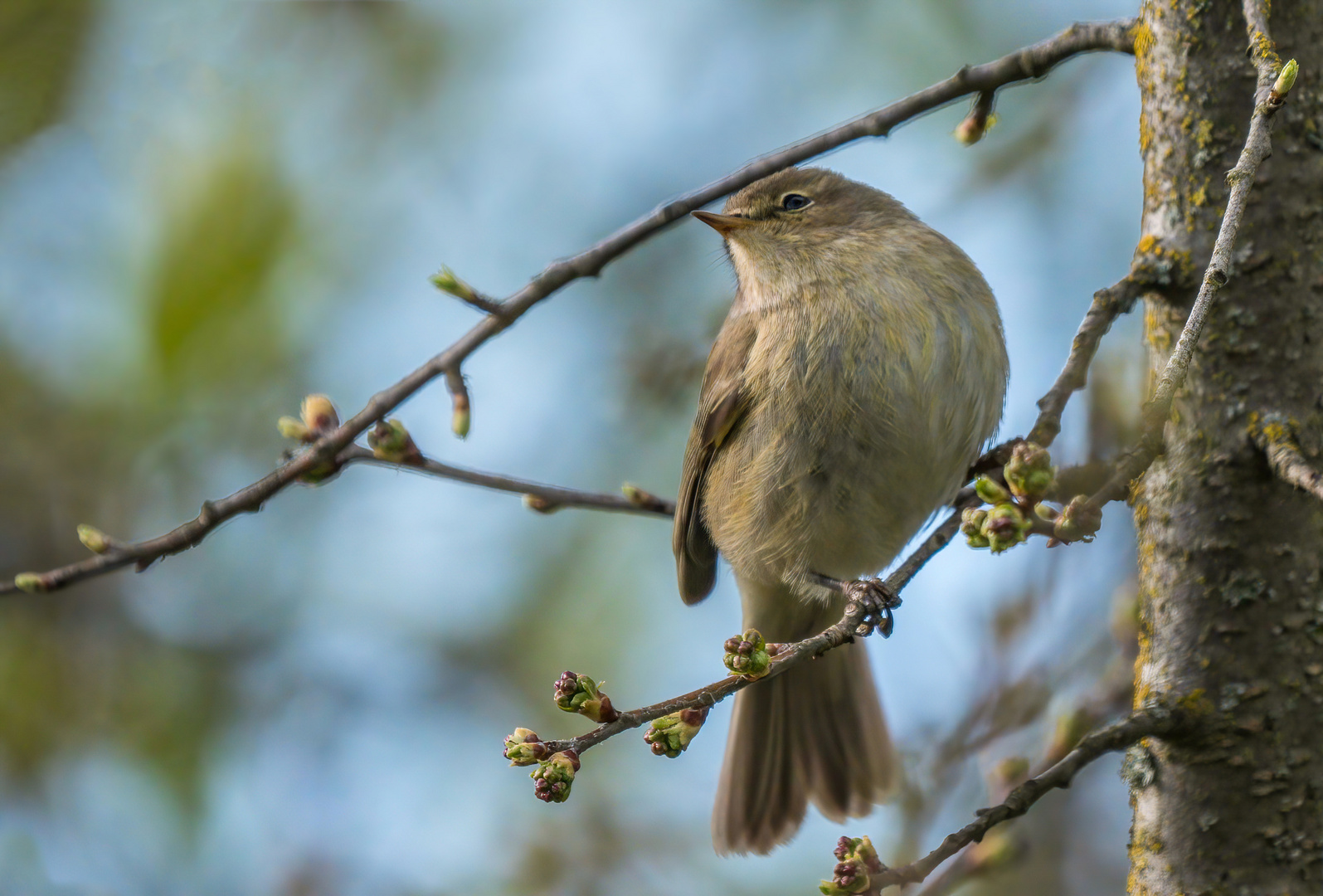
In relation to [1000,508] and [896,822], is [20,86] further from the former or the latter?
[896,822]

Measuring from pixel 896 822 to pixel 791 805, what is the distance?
0.54m

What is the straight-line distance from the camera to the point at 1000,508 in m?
1.86

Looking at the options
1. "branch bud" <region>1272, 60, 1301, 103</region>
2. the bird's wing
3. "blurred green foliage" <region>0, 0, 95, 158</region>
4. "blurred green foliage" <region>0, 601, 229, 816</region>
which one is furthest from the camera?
"blurred green foliage" <region>0, 601, 229, 816</region>

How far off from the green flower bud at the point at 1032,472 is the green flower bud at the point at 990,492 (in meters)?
0.06

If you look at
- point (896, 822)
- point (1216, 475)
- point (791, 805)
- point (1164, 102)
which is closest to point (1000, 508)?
point (1216, 475)

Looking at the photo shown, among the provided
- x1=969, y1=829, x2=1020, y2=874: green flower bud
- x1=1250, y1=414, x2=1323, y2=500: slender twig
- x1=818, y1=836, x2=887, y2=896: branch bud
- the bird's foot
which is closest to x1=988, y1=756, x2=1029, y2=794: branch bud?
x1=969, y1=829, x2=1020, y2=874: green flower bud

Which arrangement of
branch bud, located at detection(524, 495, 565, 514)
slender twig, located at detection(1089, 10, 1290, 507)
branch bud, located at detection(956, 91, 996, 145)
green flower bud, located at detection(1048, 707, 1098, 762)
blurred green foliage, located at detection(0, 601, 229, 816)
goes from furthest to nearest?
blurred green foliage, located at detection(0, 601, 229, 816) → branch bud, located at detection(524, 495, 565, 514) → green flower bud, located at detection(1048, 707, 1098, 762) → branch bud, located at detection(956, 91, 996, 145) → slender twig, located at detection(1089, 10, 1290, 507)

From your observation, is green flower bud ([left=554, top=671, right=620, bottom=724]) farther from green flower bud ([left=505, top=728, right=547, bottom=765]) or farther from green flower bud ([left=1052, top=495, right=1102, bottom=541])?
green flower bud ([left=1052, top=495, right=1102, bottom=541])

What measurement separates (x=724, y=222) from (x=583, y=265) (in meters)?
1.80

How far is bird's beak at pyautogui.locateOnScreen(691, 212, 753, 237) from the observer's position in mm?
4160

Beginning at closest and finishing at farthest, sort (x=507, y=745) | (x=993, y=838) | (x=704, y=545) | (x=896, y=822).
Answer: (x=507, y=745), (x=993, y=838), (x=896, y=822), (x=704, y=545)

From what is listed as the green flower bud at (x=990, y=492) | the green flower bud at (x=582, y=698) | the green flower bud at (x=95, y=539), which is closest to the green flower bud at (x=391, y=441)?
the green flower bud at (x=95, y=539)

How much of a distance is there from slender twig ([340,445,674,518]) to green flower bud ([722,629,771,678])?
1071 millimetres

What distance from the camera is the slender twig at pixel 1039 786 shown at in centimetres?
189
